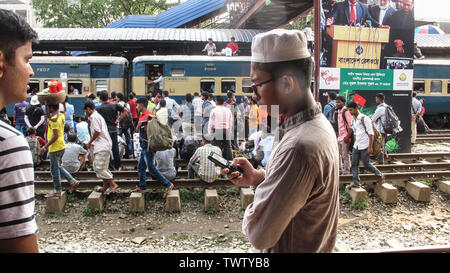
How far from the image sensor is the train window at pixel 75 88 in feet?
46.9

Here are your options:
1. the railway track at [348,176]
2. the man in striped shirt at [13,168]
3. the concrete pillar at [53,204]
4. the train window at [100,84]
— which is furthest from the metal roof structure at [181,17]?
the man in striped shirt at [13,168]

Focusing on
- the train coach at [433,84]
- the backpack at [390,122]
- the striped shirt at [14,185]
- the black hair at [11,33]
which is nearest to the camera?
the striped shirt at [14,185]

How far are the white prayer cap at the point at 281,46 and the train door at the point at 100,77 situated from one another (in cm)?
1398

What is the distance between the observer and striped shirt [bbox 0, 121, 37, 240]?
4.18 ft

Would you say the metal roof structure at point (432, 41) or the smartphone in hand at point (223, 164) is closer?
the smartphone in hand at point (223, 164)

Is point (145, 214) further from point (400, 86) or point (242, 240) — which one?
point (400, 86)

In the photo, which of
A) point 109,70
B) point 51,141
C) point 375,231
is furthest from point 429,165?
point 109,70

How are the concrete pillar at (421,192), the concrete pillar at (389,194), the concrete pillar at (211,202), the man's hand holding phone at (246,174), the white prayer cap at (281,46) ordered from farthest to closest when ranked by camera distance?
the concrete pillar at (421,192)
the concrete pillar at (389,194)
the concrete pillar at (211,202)
the man's hand holding phone at (246,174)
the white prayer cap at (281,46)

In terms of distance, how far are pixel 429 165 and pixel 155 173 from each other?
23.1 feet

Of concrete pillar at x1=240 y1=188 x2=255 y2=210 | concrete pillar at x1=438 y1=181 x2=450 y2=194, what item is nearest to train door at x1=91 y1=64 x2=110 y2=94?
concrete pillar at x1=240 y1=188 x2=255 y2=210

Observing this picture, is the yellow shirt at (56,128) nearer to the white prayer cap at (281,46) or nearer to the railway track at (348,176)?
the railway track at (348,176)

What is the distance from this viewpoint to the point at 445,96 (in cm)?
1659

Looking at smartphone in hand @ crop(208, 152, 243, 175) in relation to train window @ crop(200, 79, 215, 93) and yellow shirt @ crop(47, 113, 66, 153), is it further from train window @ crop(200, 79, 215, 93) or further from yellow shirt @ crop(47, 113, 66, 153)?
train window @ crop(200, 79, 215, 93)

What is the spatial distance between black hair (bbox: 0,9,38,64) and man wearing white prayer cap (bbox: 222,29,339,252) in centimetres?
99
